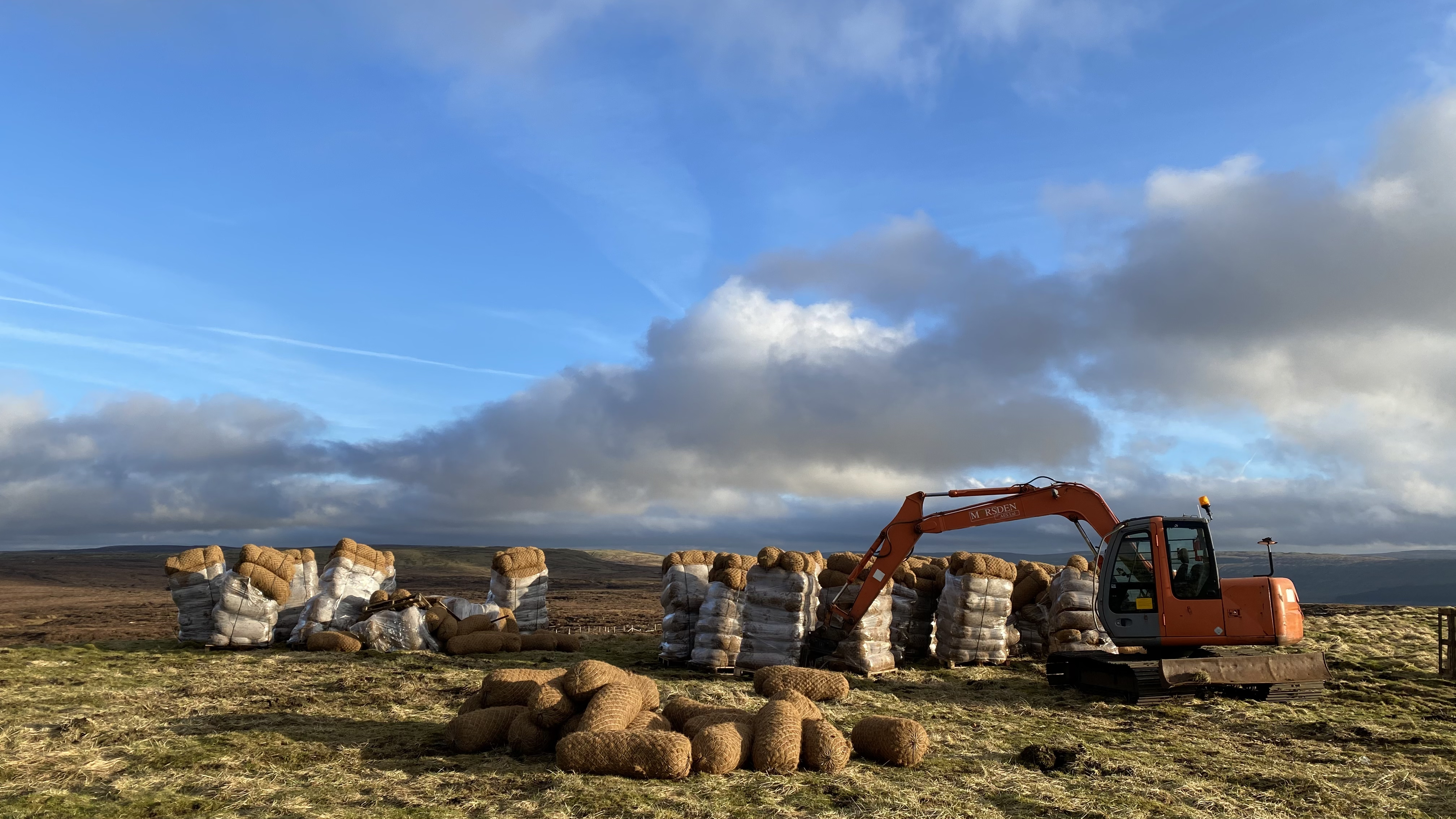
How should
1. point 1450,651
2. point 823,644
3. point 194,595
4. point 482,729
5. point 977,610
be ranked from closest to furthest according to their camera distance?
point 482,729, point 823,644, point 1450,651, point 977,610, point 194,595

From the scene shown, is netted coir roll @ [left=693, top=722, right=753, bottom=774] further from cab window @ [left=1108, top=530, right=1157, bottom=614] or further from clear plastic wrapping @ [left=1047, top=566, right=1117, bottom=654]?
clear plastic wrapping @ [left=1047, top=566, right=1117, bottom=654]

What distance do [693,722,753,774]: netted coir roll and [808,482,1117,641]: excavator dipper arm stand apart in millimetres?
7062

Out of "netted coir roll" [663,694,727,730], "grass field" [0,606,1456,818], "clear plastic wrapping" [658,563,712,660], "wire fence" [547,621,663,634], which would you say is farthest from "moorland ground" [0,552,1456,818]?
"wire fence" [547,621,663,634]

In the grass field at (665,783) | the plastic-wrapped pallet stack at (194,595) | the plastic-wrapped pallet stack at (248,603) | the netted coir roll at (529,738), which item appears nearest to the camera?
the grass field at (665,783)

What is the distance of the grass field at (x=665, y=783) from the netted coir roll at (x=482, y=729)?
0.14 metres

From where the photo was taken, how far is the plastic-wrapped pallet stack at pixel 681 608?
15875 mm

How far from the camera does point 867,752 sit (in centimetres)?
849

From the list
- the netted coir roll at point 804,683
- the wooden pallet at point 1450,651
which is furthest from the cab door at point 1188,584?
the netted coir roll at point 804,683

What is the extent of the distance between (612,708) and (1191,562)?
9.45 m

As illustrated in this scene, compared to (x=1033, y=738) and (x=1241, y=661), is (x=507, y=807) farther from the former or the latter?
(x=1241, y=661)

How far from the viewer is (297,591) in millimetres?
19672

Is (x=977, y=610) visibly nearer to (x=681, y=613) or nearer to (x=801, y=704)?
Answer: (x=681, y=613)

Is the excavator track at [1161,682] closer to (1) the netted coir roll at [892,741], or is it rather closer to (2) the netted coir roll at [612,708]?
(1) the netted coir roll at [892,741]

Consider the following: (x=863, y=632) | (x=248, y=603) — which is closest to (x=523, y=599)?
(x=248, y=603)
